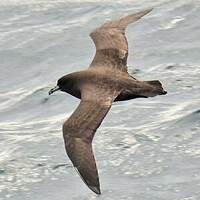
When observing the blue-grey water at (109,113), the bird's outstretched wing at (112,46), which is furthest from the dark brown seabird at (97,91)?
the blue-grey water at (109,113)

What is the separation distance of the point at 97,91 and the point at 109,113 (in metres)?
4.63

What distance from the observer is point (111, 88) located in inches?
456

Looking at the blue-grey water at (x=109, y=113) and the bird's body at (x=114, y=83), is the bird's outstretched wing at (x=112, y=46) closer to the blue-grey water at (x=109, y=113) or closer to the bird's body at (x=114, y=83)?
the bird's body at (x=114, y=83)

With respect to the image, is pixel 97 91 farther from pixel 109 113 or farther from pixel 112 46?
pixel 109 113

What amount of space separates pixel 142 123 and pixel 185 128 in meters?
0.95

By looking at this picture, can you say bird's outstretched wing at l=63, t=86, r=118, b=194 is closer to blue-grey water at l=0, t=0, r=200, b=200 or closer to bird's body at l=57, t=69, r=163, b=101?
bird's body at l=57, t=69, r=163, b=101

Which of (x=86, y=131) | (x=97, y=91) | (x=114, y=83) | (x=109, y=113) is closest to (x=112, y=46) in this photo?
(x=114, y=83)

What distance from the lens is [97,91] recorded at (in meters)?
11.6

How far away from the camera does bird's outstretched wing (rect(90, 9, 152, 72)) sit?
12.9 m

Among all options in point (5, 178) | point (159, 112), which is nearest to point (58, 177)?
point (5, 178)

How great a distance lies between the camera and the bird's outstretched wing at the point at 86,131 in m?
9.82

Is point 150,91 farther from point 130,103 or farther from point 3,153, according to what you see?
point 130,103

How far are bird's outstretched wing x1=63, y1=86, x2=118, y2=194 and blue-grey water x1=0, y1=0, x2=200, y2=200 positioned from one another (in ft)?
5.86

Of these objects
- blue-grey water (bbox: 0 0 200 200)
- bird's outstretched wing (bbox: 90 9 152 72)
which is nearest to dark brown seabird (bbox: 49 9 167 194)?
bird's outstretched wing (bbox: 90 9 152 72)
